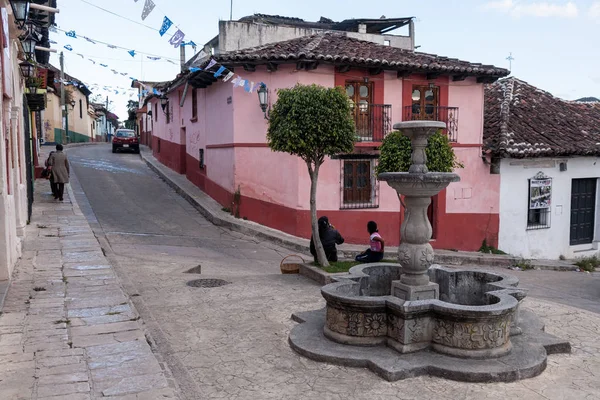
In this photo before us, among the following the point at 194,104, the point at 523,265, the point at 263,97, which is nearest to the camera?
the point at 263,97

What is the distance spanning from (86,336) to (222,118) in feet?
35.7

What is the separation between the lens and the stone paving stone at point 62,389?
13.4 ft

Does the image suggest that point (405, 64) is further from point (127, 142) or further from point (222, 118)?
point (127, 142)

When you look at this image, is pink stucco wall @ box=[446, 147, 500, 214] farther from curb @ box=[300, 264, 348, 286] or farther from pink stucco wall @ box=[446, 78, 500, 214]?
curb @ box=[300, 264, 348, 286]

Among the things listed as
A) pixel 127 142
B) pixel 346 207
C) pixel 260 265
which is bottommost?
pixel 260 265

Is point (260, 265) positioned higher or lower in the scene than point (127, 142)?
lower

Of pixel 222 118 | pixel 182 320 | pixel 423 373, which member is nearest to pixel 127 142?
pixel 222 118

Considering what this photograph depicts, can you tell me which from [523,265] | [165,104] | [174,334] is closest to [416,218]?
[174,334]

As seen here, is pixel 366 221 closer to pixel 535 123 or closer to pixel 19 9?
pixel 535 123

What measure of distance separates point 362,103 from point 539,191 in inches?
237

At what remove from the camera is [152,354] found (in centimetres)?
491

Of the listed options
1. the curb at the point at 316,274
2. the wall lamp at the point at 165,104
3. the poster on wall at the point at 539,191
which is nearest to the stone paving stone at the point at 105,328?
the curb at the point at 316,274

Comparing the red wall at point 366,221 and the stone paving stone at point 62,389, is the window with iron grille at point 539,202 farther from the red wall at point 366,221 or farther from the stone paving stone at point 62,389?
the stone paving stone at point 62,389

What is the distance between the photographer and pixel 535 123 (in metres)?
16.4
